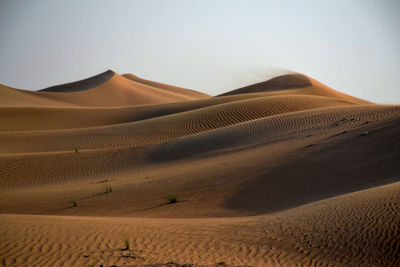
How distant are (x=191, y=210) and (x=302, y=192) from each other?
3.16 m

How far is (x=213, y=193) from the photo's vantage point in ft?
38.5

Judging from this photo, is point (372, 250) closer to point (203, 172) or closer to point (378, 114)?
point (203, 172)

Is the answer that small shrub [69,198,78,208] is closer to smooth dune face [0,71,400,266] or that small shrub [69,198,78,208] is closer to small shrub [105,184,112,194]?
smooth dune face [0,71,400,266]

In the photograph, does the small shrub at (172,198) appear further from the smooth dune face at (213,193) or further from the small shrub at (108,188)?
the small shrub at (108,188)

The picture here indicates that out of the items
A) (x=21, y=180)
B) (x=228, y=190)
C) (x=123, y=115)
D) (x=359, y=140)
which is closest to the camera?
(x=228, y=190)

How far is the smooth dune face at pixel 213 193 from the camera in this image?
6.33 metres

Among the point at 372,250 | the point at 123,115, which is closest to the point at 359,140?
the point at 372,250

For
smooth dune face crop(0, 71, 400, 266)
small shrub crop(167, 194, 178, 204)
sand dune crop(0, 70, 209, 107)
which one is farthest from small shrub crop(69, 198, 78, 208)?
sand dune crop(0, 70, 209, 107)

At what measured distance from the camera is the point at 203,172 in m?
13.9

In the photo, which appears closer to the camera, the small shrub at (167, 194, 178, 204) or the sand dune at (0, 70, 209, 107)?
the small shrub at (167, 194, 178, 204)

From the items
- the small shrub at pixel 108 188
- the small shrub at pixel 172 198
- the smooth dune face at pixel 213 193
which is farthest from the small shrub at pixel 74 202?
the small shrub at pixel 172 198

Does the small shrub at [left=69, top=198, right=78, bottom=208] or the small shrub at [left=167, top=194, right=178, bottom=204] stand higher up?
the small shrub at [left=69, top=198, right=78, bottom=208]

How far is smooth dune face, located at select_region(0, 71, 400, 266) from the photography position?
20.8 ft

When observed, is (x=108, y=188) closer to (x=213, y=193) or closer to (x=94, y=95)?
(x=213, y=193)
